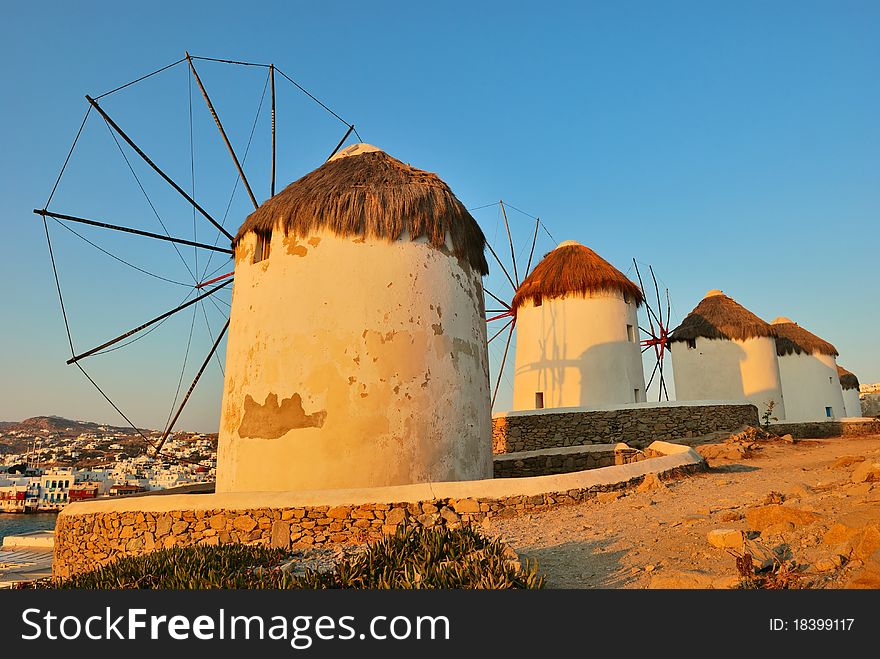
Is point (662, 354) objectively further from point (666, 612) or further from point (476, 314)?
point (666, 612)

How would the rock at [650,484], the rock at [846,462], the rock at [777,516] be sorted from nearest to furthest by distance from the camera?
the rock at [777,516] → the rock at [650,484] → the rock at [846,462]

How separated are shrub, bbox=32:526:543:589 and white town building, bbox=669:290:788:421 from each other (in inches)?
726

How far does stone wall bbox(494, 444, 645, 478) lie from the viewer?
11.8 meters

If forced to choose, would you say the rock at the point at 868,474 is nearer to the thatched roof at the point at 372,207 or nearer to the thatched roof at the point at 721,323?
the thatched roof at the point at 372,207

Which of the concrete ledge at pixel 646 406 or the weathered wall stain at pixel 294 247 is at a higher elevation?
the weathered wall stain at pixel 294 247

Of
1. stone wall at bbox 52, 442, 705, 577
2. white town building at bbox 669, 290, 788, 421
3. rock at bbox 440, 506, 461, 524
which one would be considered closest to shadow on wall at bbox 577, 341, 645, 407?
white town building at bbox 669, 290, 788, 421

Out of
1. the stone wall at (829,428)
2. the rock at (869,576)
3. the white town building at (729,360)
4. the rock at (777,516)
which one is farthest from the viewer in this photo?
the white town building at (729,360)

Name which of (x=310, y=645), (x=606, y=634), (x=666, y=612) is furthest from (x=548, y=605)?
(x=310, y=645)

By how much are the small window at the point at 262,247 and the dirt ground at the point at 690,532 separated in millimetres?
5176

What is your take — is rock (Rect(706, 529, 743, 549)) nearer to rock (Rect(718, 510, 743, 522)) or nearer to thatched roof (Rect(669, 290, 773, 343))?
rock (Rect(718, 510, 743, 522))

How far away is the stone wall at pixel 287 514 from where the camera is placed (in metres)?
6.26

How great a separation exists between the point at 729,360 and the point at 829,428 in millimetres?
4031

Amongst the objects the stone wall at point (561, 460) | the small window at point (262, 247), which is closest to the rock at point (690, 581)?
the small window at point (262, 247)

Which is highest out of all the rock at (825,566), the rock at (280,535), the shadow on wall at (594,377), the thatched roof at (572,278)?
the thatched roof at (572,278)
